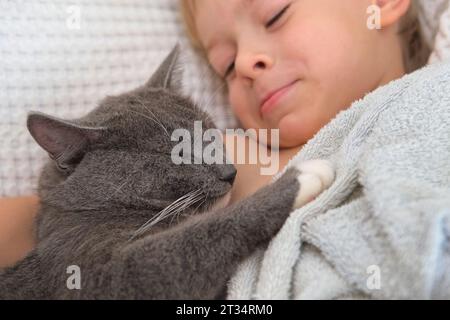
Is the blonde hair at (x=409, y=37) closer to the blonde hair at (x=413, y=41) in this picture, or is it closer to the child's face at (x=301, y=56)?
the blonde hair at (x=413, y=41)

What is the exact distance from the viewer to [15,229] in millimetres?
1163

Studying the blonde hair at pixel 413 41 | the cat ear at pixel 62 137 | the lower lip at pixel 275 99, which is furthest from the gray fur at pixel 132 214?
the blonde hair at pixel 413 41

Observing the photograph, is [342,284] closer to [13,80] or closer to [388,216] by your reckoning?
[388,216]

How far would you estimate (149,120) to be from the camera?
1.03 metres

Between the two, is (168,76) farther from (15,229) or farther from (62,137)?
(15,229)

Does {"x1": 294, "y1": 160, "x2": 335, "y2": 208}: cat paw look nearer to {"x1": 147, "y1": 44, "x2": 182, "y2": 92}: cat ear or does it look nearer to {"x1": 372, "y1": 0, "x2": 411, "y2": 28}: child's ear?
{"x1": 147, "y1": 44, "x2": 182, "y2": 92}: cat ear

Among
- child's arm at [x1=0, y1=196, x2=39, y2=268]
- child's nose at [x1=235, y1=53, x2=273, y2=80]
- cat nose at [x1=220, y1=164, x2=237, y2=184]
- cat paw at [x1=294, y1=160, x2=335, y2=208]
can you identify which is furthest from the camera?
child's nose at [x1=235, y1=53, x2=273, y2=80]

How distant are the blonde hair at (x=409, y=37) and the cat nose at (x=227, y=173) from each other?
A: 24.5 inches

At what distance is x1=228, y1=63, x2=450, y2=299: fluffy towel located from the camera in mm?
706

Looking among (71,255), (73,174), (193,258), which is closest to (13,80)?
(73,174)

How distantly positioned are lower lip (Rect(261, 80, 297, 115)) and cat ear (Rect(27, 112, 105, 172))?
0.47 meters

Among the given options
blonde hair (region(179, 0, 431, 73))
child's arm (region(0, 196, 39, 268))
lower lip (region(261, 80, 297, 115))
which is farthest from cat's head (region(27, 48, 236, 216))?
blonde hair (region(179, 0, 431, 73))

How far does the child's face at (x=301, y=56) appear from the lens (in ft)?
3.99

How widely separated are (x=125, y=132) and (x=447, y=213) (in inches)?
24.0
